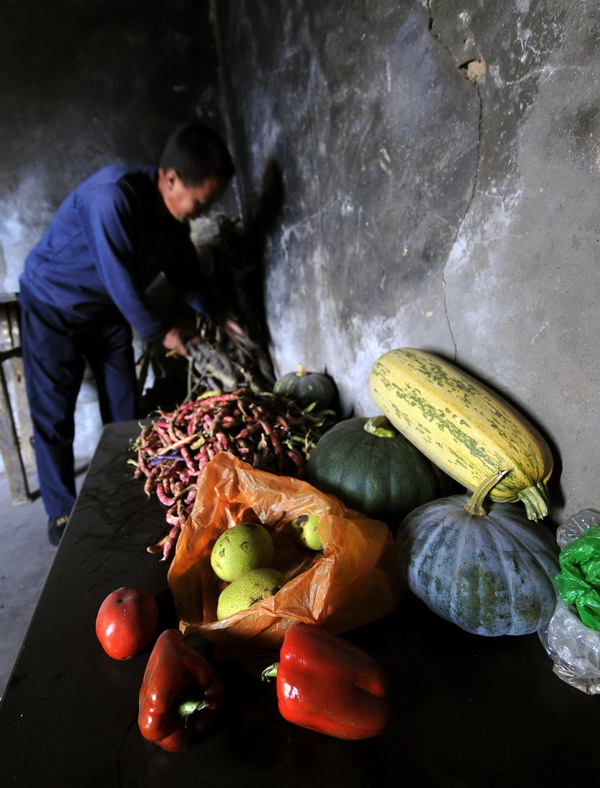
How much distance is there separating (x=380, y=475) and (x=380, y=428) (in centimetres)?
22

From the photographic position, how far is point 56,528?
11.0 ft

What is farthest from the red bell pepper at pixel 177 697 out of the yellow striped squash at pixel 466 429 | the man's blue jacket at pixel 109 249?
the man's blue jacket at pixel 109 249

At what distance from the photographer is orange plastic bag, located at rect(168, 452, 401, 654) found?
1111 millimetres

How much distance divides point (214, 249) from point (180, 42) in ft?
6.03

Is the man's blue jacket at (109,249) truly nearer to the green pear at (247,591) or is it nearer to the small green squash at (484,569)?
the green pear at (247,591)

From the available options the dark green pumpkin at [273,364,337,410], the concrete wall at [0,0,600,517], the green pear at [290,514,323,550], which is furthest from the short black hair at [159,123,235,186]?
the green pear at [290,514,323,550]

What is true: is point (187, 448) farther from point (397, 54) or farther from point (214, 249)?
point (214, 249)

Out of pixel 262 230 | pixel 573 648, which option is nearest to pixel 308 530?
pixel 573 648

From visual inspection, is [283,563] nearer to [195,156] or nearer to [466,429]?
[466,429]

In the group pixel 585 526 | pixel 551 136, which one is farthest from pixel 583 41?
pixel 585 526

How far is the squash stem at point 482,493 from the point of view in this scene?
4.22 ft

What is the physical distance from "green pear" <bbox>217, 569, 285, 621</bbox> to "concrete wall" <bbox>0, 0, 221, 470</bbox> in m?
4.24

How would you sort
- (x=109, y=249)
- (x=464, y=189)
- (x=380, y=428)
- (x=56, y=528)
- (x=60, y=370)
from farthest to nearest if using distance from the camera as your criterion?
1. (x=56, y=528)
2. (x=60, y=370)
3. (x=109, y=249)
4. (x=380, y=428)
5. (x=464, y=189)

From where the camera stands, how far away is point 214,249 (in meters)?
4.23
